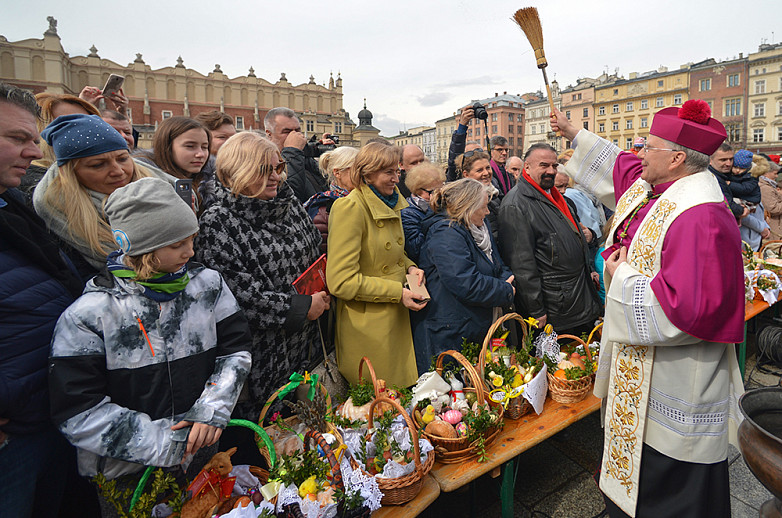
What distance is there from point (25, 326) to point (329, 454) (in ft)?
4.00

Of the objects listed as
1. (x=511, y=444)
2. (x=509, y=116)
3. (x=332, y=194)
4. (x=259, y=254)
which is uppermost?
(x=509, y=116)

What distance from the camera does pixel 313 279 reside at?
2.56 meters

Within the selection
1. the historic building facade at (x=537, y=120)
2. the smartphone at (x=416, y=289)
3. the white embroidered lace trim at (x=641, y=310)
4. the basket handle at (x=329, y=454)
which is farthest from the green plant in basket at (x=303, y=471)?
the historic building facade at (x=537, y=120)

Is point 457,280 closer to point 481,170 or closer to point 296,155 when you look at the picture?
point 481,170

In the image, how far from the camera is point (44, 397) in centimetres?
149

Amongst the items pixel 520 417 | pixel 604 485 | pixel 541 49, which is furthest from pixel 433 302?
pixel 541 49

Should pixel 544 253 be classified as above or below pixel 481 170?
below

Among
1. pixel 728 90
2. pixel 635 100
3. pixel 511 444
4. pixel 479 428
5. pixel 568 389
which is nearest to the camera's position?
pixel 479 428

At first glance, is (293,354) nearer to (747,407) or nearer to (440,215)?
(440,215)

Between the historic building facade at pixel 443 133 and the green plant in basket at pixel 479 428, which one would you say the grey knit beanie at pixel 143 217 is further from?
the historic building facade at pixel 443 133

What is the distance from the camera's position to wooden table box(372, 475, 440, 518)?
176 cm

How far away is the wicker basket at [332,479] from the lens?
1.54 meters

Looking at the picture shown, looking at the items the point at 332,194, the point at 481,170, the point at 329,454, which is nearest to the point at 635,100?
the point at 481,170

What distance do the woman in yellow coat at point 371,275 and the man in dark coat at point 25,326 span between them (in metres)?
1.36
